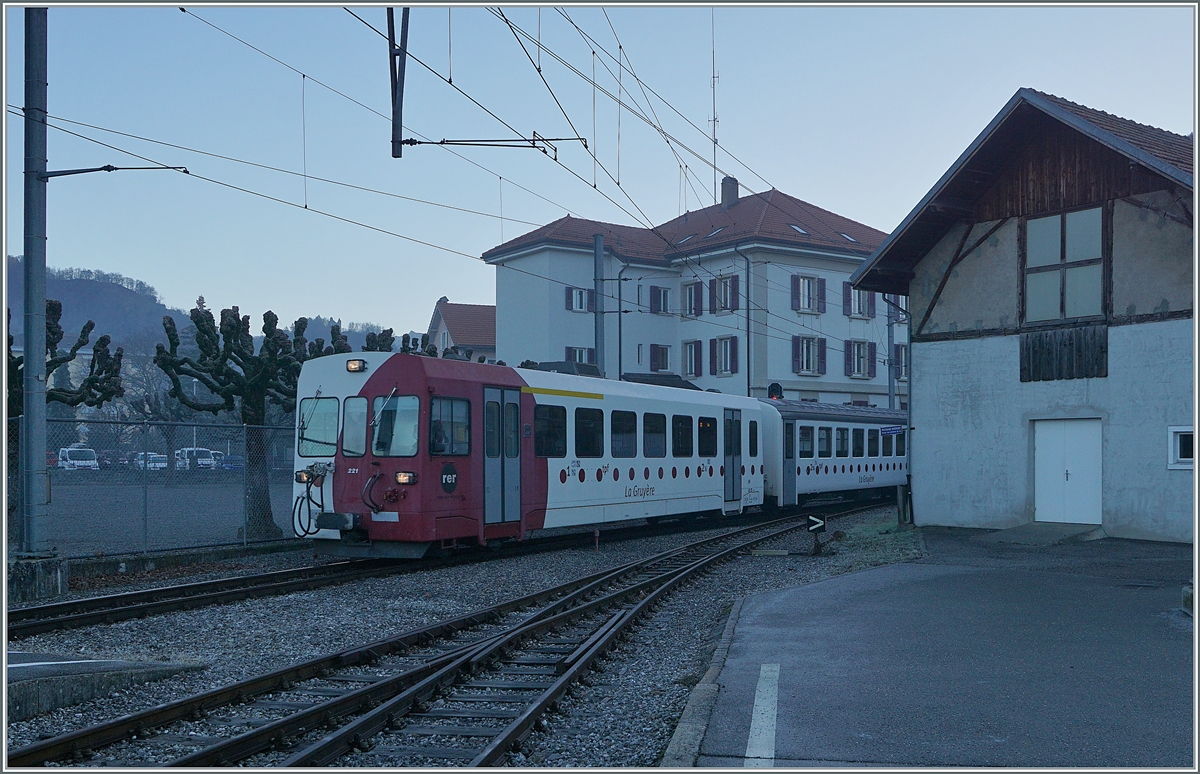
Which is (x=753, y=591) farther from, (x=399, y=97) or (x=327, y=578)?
(x=399, y=97)

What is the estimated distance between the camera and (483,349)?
6706 centimetres

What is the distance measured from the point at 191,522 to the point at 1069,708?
19.4 m

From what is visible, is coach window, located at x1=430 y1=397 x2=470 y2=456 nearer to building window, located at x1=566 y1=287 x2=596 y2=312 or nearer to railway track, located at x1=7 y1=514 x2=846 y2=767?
railway track, located at x1=7 y1=514 x2=846 y2=767

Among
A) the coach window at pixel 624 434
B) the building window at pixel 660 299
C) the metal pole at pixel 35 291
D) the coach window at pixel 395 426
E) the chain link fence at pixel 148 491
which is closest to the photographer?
the metal pole at pixel 35 291

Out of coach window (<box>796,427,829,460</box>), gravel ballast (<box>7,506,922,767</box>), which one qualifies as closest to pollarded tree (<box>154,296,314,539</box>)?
gravel ballast (<box>7,506,922,767</box>)

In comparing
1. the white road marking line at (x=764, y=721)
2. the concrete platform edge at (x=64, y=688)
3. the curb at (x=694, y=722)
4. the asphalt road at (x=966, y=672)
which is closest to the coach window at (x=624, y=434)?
the asphalt road at (x=966, y=672)

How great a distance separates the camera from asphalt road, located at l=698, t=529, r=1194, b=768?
5.90 m

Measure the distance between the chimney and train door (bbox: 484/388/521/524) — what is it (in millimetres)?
39559

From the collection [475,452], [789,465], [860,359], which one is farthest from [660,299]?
Result: [475,452]

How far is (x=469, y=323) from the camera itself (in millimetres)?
69000

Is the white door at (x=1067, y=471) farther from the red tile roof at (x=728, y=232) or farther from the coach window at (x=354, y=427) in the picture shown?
the red tile roof at (x=728, y=232)

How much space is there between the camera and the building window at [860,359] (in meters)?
50.9

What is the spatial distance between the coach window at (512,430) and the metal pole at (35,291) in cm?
628

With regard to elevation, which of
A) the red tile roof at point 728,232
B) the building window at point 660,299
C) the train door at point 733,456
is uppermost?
the red tile roof at point 728,232
